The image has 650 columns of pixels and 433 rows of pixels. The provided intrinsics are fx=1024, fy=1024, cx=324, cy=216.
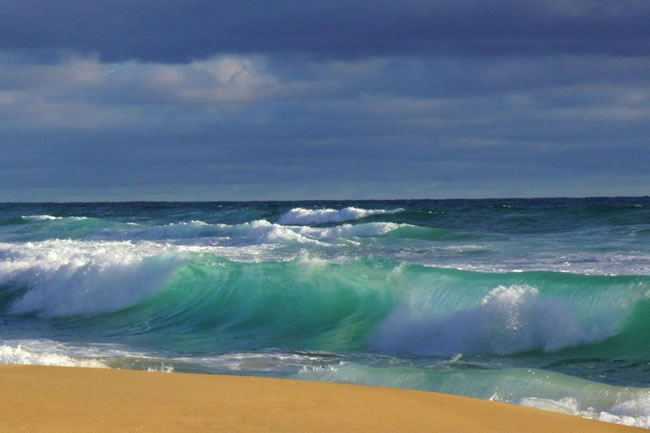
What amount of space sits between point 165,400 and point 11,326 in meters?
9.66

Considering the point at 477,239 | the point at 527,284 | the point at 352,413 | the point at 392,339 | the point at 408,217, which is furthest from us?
the point at 408,217

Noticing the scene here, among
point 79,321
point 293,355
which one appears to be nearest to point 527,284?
point 293,355

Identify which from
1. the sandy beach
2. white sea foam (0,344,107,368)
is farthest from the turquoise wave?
the sandy beach

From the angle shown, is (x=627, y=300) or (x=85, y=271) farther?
(x=85, y=271)

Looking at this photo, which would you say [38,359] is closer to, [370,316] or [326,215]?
[370,316]

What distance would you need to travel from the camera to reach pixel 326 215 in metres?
46.2

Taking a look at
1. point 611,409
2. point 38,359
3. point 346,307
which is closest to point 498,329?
point 346,307

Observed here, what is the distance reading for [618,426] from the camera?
23.1 ft

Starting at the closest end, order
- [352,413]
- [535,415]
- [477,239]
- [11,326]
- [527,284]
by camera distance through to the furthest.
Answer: [352,413] < [535,415] < [527,284] < [11,326] < [477,239]

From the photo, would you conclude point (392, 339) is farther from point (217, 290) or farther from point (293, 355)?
point (217, 290)

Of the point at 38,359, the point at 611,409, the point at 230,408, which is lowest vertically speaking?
the point at 611,409

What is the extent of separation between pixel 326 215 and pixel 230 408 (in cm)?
3976

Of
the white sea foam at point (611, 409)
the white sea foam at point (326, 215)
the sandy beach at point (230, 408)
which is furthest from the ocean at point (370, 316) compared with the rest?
the white sea foam at point (326, 215)

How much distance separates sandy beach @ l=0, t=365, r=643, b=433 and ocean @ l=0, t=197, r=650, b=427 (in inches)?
48.9
